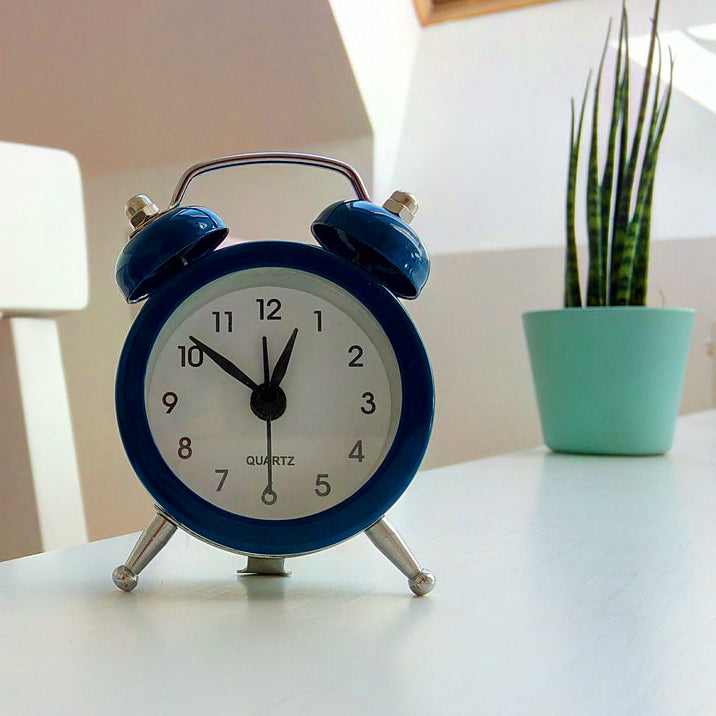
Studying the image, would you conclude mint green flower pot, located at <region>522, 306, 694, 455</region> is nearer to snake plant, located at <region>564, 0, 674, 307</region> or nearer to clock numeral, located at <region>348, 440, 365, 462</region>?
snake plant, located at <region>564, 0, 674, 307</region>

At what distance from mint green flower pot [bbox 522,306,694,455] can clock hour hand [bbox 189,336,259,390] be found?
2.76 ft

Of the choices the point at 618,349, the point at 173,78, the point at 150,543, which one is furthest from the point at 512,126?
the point at 150,543

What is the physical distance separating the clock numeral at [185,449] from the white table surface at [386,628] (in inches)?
2.7

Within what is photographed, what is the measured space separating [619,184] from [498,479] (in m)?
0.52

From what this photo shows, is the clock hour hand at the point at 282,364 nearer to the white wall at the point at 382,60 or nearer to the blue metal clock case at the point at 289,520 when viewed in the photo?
the blue metal clock case at the point at 289,520

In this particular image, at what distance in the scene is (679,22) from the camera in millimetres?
2293

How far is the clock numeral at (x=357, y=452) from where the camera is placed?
0.47 m

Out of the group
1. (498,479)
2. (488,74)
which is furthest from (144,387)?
(488,74)

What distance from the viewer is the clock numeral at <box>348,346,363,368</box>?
1.54ft

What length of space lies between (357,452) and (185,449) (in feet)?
0.30

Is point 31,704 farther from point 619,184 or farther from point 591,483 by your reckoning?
point 619,184

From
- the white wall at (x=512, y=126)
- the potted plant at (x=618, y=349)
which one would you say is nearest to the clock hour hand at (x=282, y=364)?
the potted plant at (x=618, y=349)

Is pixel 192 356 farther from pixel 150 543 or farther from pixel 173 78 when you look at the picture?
pixel 173 78

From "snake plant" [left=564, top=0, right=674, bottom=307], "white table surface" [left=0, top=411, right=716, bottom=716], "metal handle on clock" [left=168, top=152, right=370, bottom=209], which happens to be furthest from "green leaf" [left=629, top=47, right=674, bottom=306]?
"metal handle on clock" [left=168, top=152, right=370, bottom=209]
